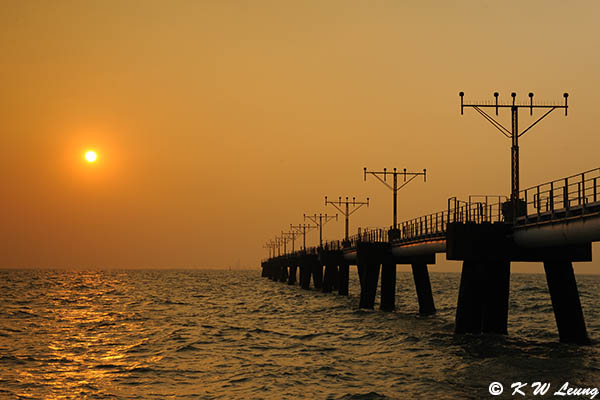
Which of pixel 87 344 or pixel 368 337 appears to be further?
pixel 368 337

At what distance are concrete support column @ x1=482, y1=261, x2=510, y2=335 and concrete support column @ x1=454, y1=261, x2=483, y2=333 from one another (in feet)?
1.12

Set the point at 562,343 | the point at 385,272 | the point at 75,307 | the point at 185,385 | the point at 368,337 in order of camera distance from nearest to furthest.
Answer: the point at 185,385 < the point at 562,343 < the point at 368,337 < the point at 385,272 < the point at 75,307

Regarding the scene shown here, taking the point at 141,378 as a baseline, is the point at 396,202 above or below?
above

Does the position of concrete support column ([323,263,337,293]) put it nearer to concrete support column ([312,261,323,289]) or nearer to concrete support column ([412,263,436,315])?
concrete support column ([312,261,323,289])

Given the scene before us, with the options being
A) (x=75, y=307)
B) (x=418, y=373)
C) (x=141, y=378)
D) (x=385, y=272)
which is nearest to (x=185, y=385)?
(x=141, y=378)

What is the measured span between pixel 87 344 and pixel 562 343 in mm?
22804

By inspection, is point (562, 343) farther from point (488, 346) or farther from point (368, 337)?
point (368, 337)

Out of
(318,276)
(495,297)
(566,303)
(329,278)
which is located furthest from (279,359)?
(318,276)

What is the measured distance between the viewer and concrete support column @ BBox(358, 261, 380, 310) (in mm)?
Answer: 63406

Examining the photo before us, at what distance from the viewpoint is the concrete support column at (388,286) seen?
61219mm

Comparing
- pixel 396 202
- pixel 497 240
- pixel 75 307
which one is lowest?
pixel 75 307

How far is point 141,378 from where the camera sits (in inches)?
1056

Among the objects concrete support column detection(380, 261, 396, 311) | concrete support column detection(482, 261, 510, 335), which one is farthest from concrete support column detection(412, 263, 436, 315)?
concrete support column detection(482, 261, 510, 335)

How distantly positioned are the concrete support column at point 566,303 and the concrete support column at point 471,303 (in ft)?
11.4
